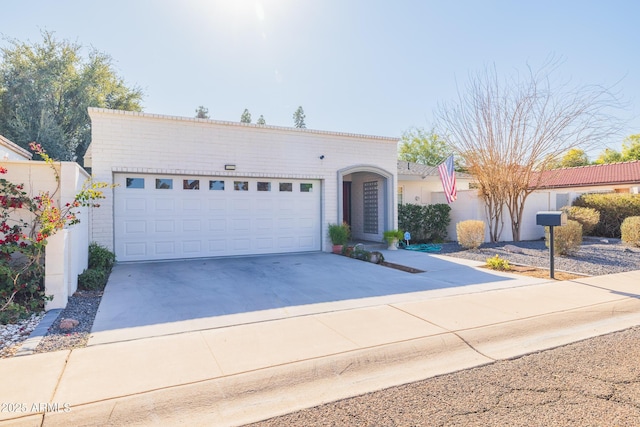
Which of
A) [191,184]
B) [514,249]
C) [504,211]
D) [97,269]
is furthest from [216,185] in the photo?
[504,211]

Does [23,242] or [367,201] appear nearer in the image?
[23,242]

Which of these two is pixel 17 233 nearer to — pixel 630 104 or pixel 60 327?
pixel 60 327

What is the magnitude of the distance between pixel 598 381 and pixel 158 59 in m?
15.9

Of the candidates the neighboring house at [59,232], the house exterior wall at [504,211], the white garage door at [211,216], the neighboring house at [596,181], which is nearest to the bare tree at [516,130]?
the house exterior wall at [504,211]

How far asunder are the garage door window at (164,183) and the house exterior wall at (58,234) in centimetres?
321

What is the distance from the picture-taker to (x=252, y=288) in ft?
23.7

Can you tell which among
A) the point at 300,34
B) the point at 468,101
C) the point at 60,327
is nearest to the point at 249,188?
the point at 300,34

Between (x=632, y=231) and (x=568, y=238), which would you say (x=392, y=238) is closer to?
(x=568, y=238)

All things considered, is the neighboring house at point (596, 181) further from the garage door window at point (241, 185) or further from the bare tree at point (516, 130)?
the garage door window at point (241, 185)

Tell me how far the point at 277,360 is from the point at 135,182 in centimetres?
820

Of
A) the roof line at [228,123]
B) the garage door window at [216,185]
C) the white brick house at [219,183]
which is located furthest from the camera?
the garage door window at [216,185]

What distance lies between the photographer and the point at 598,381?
138 inches

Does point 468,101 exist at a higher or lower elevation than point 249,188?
higher

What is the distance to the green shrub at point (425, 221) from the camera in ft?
48.3
